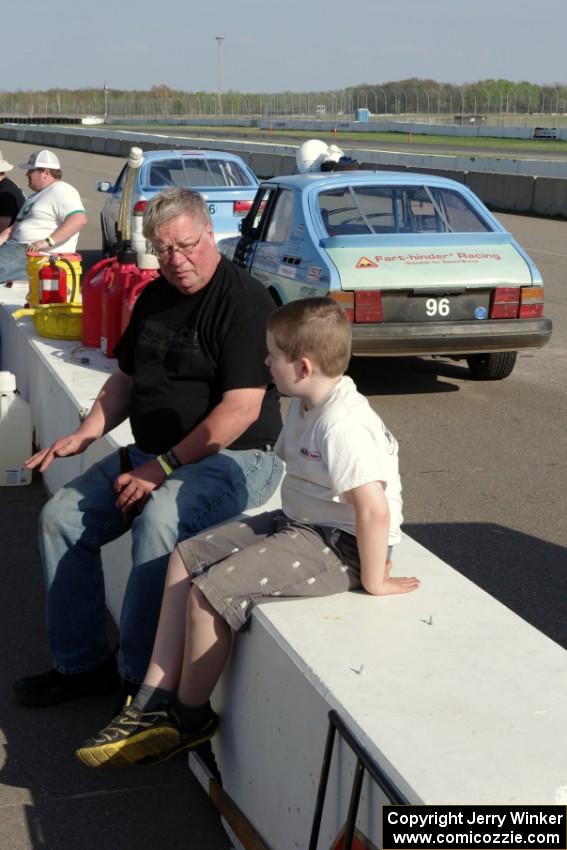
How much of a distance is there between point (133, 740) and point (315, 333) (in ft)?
4.03

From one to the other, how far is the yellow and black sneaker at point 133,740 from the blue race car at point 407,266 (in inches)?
211

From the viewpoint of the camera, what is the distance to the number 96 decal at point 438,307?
8.81 m

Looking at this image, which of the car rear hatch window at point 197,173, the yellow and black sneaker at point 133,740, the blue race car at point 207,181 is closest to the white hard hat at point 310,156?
the blue race car at point 207,181

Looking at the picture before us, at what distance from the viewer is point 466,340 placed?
350 inches

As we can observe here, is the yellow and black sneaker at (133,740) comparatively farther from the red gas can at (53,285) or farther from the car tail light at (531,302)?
the car tail light at (531,302)

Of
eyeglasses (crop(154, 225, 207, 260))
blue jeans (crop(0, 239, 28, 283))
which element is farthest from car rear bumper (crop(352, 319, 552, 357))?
eyeglasses (crop(154, 225, 207, 260))

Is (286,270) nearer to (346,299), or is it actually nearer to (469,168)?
(346,299)

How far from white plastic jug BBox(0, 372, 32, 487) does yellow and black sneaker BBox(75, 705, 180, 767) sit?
12.2ft

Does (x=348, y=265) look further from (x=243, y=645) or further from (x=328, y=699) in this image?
(x=328, y=699)

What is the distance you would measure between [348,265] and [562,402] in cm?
193

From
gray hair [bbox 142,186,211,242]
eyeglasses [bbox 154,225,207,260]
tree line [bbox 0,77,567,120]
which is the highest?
gray hair [bbox 142,186,211,242]

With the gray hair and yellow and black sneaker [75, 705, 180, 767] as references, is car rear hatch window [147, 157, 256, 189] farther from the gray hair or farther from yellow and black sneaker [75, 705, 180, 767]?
yellow and black sneaker [75, 705, 180, 767]

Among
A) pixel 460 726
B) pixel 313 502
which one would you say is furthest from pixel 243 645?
pixel 460 726

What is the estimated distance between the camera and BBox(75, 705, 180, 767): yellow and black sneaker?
11.3 feet
